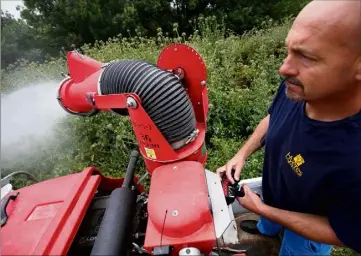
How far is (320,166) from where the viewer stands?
1293 mm

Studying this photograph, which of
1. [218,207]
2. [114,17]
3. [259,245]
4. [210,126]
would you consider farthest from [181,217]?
[114,17]

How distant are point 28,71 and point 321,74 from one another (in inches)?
166

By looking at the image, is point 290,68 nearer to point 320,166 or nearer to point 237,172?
point 320,166

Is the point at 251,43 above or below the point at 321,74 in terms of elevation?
below

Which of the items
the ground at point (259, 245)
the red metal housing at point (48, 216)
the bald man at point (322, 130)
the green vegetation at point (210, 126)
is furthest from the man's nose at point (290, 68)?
the green vegetation at point (210, 126)

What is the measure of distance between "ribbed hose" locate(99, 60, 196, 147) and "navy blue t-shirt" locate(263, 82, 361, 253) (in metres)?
0.43

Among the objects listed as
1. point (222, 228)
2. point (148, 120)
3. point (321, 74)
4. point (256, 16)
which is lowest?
point (256, 16)

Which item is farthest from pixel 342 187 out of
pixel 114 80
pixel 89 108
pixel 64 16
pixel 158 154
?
pixel 64 16

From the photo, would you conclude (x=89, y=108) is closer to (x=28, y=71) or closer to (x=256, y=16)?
(x=28, y=71)

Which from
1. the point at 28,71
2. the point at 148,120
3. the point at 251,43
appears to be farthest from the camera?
the point at 251,43

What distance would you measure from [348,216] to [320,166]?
0.21 m

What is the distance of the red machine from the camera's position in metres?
1.18

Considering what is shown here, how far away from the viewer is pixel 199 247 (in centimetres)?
118

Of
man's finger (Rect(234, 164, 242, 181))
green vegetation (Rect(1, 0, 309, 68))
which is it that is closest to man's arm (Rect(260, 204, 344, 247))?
man's finger (Rect(234, 164, 242, 181))
